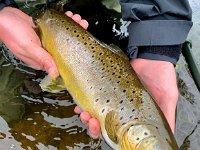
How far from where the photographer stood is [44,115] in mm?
2234

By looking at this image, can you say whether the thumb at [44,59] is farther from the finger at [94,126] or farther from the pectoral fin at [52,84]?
the finger at [94,126]

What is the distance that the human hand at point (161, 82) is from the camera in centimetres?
198

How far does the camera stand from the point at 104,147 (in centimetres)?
206

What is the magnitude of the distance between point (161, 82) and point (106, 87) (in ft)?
1.01

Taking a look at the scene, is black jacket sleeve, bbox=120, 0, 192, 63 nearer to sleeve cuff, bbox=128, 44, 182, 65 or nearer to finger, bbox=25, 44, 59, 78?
sleeve cuff, bbox=128, 44, 182, 65

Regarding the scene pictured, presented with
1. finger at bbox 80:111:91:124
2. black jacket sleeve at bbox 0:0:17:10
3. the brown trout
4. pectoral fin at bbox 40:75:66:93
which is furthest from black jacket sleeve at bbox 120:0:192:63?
black jacket sleeve at bbox 0:0:17:10

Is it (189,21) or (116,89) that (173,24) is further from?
(116,89)

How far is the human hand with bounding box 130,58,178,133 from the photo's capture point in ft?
6.49

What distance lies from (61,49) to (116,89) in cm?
47

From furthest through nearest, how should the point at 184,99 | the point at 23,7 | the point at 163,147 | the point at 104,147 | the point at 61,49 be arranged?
the point at 23,7
the point at 184,99
the point at 61,49
the point at 104,147
the point at 163,147

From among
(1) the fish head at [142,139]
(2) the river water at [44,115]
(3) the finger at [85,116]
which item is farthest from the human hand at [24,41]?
→ (1) the fish head at [142,139]

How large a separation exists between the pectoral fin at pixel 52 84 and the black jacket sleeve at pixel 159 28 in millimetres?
408

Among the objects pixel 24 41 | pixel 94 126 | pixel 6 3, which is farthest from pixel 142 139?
pixel 6 3

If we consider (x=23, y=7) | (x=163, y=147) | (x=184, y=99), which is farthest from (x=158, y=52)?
(x=23, y=7)
